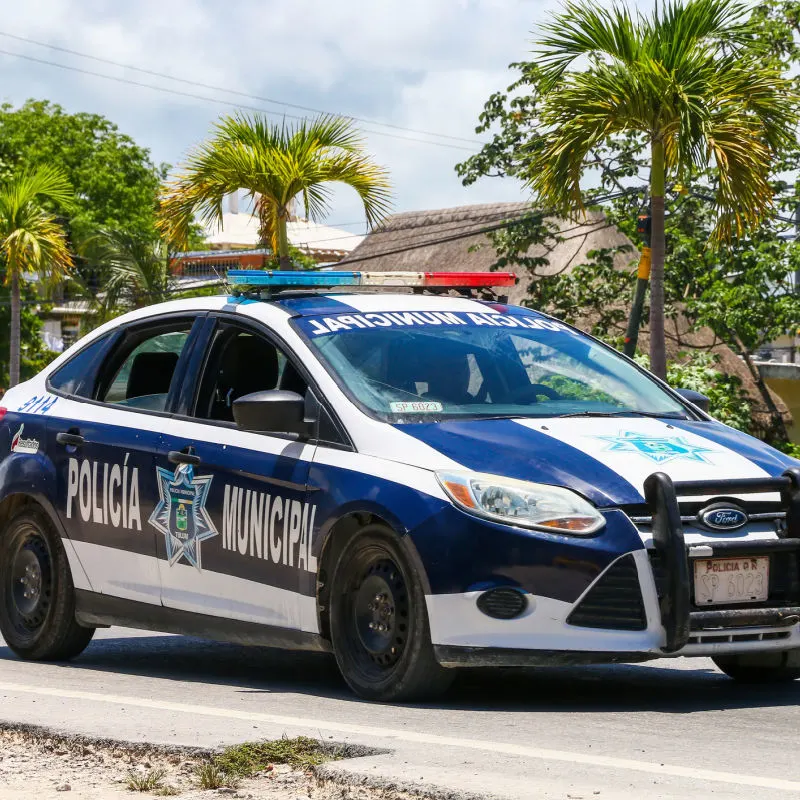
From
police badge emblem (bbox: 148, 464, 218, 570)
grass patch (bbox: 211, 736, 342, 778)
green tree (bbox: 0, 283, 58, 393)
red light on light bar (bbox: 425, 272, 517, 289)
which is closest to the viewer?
grass patch (bbox: 211, 736, 342, 778)

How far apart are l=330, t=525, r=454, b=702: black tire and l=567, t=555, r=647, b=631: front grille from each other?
0.59 meters

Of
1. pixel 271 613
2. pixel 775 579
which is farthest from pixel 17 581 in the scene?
pixel 775 579

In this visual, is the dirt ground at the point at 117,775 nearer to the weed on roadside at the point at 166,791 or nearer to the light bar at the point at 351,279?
the weed on roadside at the point at 166,791

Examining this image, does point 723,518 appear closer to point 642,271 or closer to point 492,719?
point 492,719

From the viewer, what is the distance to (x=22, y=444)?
8672 mm

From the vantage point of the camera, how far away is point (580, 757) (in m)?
5.21

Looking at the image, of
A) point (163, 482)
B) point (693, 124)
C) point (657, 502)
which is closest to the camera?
point (657, 502)

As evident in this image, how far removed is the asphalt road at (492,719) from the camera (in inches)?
193

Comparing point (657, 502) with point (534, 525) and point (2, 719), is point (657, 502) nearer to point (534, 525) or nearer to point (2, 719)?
point (534, 525)

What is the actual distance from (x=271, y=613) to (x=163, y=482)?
3.12 feet

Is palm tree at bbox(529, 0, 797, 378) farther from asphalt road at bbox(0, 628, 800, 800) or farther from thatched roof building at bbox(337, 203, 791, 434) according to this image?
thatched roof building at bbox(337, 203, 791, 434)

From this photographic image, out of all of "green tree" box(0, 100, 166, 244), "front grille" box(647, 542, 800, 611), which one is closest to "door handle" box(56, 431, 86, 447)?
"front grille" box(647, 542, 800, 611)

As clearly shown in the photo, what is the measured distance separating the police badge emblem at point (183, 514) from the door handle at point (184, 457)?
0.03 meters

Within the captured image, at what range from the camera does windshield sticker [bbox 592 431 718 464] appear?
648 centimetres
